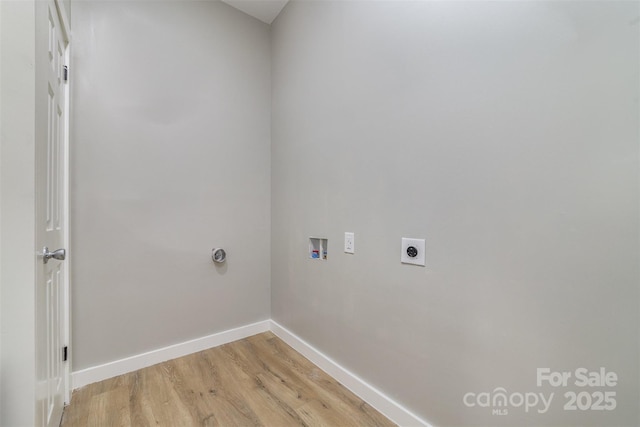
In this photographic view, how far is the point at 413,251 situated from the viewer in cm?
127

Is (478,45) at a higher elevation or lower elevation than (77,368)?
higher

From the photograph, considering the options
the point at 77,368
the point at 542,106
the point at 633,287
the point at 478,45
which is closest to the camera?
the point at 633,287

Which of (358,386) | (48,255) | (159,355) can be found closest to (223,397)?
(159,355)

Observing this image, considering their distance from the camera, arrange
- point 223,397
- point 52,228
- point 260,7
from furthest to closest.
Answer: point 260,7 → point 223,397 → point 52,228

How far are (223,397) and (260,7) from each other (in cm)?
290

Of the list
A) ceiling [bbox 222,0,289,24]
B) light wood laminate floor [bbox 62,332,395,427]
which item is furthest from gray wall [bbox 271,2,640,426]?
ceiling [bbox 222,0,289,24]

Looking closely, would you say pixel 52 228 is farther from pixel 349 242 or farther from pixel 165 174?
pixel 349 242

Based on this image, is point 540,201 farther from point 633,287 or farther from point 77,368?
point 77,368

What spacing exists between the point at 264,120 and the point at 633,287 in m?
2.38

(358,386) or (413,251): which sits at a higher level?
(413,251)

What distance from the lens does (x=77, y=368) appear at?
163 cm

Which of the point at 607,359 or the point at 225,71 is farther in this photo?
the point at 225,71

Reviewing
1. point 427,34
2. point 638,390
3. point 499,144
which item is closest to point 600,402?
point 638,390

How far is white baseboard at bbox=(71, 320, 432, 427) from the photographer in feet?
4.56
